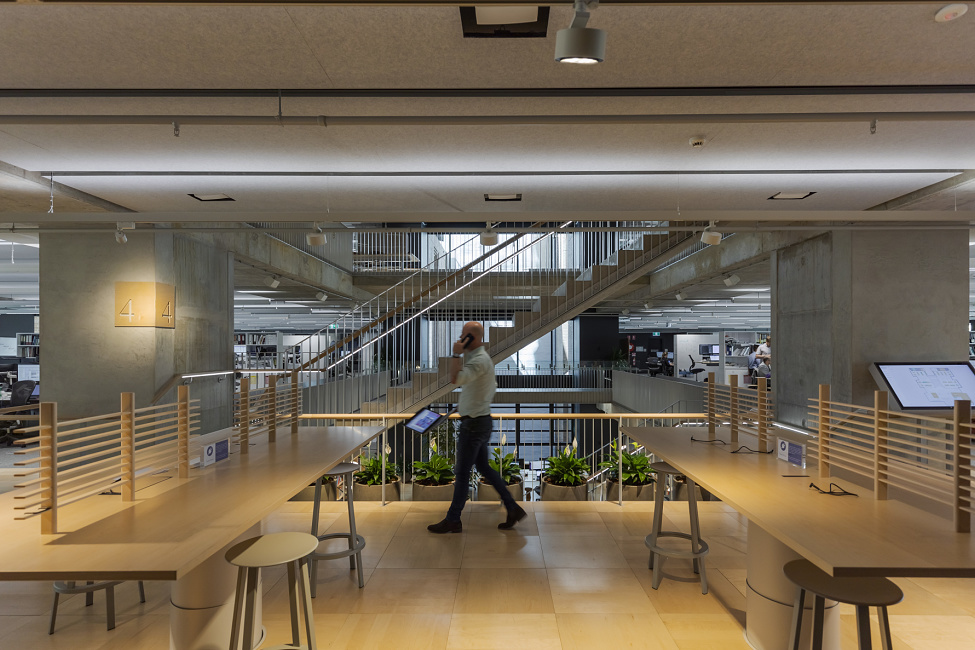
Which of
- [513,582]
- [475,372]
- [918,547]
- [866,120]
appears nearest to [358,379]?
[475,372]

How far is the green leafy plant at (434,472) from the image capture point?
6.13 metres

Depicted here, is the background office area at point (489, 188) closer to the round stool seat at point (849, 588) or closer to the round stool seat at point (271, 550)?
the round stool seat at point (271, 550)

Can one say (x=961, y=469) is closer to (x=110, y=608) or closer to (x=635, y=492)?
(x=635, y=492)

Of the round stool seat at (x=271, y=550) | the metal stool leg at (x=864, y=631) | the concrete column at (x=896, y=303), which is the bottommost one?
the metal stool leg at (x=864, y=631)

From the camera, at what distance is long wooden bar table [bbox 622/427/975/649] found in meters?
2.00

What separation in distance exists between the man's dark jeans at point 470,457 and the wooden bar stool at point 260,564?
2.28m

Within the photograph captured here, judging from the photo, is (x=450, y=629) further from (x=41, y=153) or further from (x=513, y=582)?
(x=41, y=153)

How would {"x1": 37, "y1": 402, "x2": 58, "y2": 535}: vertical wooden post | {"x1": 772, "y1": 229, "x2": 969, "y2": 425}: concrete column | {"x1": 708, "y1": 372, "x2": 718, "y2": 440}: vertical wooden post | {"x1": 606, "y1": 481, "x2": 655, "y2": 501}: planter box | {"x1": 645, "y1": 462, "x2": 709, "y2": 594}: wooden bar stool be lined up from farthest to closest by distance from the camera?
{"x1": 772, "y1": 229, "x2": 969, "y2": 425}: concrete column
{"x1": 606, "y1": 481, "x2": 655, "y2": 501}: planter box
{"x1": 708, "y1": 372, "x2": 718, "y2": 440}: vertical wooden post
{"x1": 645, "y1": 462, "x2": 709, "y2": 594}: wooden bar stool
{"x1": 37, "y1": 402, "x2": 58, "y2": 535}: vertical wooden post

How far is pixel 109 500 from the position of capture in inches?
110

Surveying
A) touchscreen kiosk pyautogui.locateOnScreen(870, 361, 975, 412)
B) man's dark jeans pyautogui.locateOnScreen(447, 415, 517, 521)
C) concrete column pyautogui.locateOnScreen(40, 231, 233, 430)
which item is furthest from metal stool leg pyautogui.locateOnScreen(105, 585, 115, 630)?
touchscreen kiosk pyautogui.locateOnScreen(870, 361, 975, 412)

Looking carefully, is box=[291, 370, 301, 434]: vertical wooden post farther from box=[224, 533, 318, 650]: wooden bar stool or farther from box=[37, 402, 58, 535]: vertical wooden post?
box=[37, 402, 58, 535]: vertical wooden post

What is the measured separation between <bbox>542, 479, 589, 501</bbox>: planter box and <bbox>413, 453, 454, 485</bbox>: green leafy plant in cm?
95

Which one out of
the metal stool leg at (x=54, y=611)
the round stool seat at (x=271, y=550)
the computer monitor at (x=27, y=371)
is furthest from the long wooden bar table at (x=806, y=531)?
the computer monitor at (x=27, y=371)

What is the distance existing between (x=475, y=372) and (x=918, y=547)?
10.6 ft
